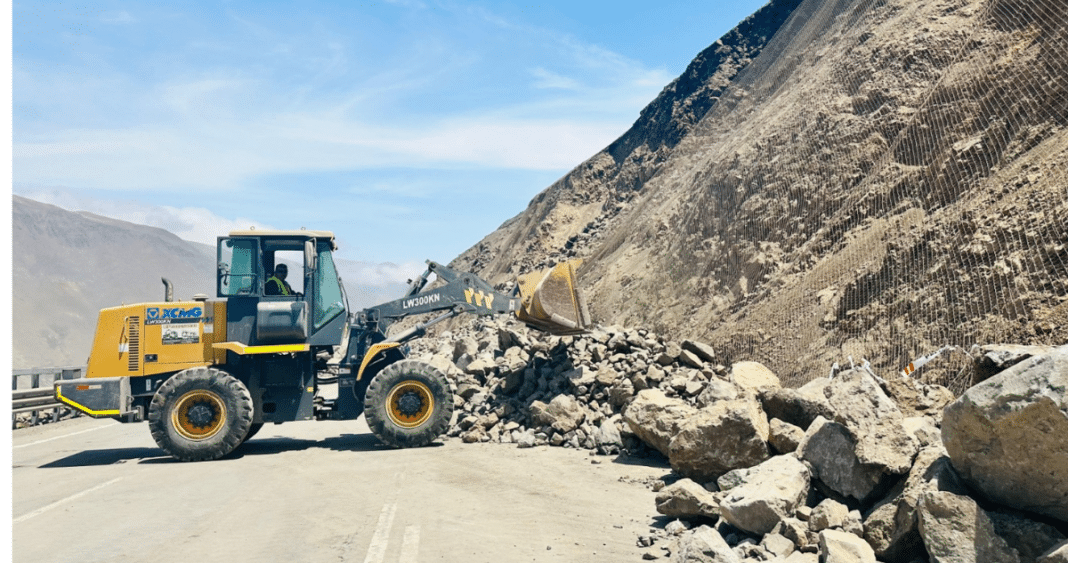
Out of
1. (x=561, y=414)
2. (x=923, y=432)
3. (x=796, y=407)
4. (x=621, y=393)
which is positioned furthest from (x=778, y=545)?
(x=561, y=414)

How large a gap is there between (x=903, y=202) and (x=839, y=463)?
8.66m

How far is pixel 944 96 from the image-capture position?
537 inches

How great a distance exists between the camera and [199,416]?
10500 mm

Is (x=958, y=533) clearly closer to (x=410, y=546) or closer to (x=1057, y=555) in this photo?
(x=1057, y=555)

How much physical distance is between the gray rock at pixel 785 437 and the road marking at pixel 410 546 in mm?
3640

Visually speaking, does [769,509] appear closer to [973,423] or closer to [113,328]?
[973,423]

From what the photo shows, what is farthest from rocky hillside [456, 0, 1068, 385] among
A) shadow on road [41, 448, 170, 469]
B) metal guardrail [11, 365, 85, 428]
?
metal guardrail [11, 365, 85, 428]

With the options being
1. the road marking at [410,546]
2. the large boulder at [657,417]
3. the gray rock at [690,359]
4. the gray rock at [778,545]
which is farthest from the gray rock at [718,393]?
the road marking at [410,546]

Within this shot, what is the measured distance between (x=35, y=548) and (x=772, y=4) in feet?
112

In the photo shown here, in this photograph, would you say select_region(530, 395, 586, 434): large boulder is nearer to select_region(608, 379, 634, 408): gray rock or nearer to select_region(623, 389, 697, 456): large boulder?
select_region(608, 379, 634, 408): gray rock

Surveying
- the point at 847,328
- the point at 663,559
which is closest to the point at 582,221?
the point at 847,328

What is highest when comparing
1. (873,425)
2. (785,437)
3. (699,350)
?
(699,350)

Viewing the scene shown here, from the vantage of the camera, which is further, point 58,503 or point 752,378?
point 752,378

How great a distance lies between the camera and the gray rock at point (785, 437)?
23.0ft
